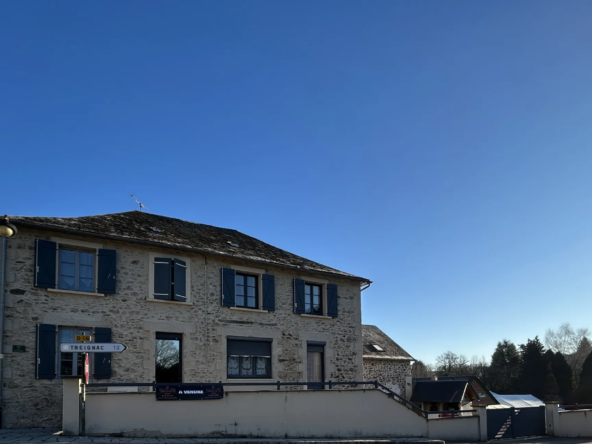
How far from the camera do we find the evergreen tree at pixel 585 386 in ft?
155

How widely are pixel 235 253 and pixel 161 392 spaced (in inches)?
249

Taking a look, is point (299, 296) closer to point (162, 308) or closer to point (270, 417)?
point (162, 308)

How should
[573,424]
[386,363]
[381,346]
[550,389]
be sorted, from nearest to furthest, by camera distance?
1. [573,424]
2. [386,363]
3. [381,346]
4. [550,389]

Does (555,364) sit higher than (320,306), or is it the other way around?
(320,306)

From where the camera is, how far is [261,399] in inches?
589

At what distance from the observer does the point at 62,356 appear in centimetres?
1524

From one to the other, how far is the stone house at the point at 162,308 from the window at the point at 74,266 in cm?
3

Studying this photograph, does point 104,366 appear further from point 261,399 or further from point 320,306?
point 320,306

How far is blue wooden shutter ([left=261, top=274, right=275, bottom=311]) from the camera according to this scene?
19.6m

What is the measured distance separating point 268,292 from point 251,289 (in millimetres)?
558

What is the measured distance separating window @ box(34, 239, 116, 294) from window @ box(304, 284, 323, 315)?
7.10 meters

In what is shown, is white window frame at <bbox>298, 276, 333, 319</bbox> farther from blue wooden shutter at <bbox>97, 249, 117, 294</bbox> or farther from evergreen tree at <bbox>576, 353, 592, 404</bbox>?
evergreen tree at <bbox>576, 353, 592, 404</bbox>

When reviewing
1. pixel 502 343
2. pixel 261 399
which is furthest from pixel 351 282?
pixel 502 343

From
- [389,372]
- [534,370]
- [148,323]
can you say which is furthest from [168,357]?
[534,370]
